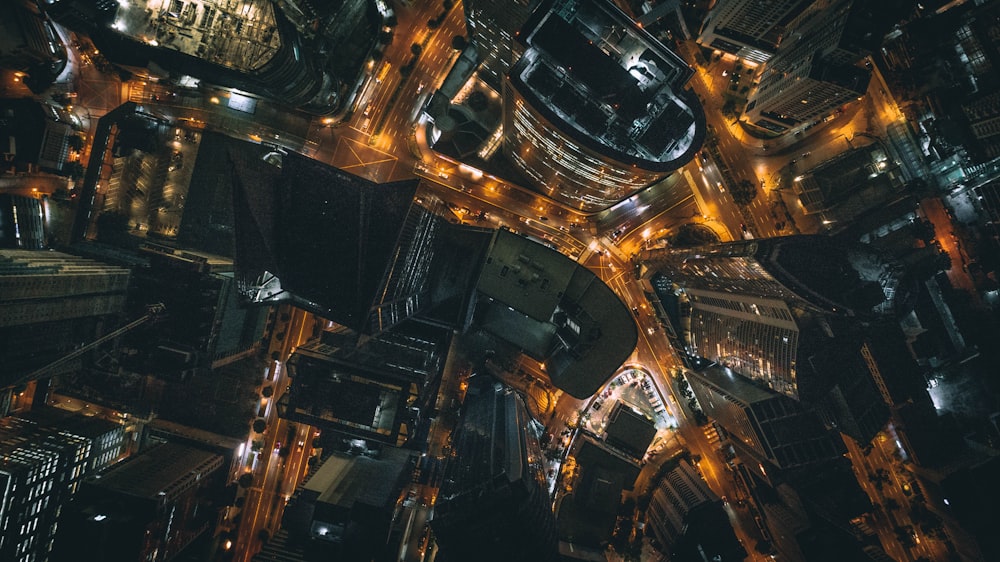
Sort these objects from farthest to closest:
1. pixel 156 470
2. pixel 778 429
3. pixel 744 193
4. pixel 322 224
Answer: pixel 744 193
pixel 156 470
pixel 778 429
pixel 322 224

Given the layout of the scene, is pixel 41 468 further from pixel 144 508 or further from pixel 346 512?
pixel 346 512

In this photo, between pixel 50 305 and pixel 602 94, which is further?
pixel 50 305

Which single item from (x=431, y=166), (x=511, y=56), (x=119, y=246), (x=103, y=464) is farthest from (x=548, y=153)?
(x=103, y=464)

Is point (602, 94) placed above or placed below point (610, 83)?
below

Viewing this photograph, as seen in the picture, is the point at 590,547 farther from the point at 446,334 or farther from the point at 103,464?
the point at 103,464

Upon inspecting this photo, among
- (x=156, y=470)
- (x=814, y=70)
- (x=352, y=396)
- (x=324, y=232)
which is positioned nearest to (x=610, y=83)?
(x=324, y=232)

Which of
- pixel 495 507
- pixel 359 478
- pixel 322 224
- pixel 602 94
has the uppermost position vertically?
pixel 602 94

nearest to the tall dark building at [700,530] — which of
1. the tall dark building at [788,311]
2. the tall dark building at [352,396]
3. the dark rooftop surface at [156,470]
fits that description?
the tall dark building at [788,311]

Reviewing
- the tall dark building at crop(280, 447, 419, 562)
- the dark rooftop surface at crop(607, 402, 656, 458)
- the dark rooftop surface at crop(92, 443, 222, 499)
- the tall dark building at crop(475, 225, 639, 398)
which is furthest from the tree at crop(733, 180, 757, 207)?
the dark rooftop surface at crop(92, 443, 222, 499)

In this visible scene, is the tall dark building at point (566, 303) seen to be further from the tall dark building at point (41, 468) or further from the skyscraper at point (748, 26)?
the tall dark building at point (41, 468)
